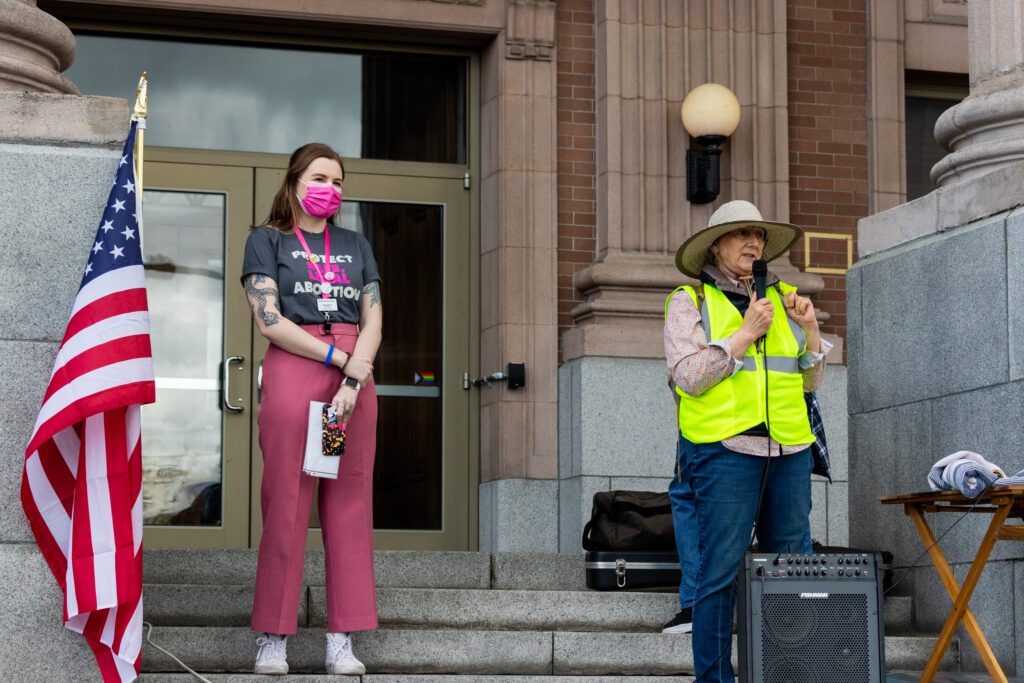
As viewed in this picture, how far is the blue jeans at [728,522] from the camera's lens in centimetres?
594

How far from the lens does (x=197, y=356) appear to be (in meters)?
11.0

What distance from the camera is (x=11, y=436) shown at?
611 centimetres

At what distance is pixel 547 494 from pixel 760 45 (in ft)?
11.0

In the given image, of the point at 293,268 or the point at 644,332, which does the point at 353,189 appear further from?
the point at 293,268

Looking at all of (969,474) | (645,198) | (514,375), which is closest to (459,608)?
(969,474)

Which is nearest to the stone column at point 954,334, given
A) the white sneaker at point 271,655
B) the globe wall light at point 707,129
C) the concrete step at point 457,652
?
the concrete step at point 457,652

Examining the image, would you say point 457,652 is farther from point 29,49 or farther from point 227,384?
point 227,384

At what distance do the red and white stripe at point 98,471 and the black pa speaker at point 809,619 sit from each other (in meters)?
2.14

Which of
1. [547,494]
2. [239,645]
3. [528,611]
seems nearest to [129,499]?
[239,645]

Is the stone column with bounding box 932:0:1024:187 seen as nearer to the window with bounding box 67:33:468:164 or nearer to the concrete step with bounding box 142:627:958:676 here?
the concrete step with bounding box 142:627:958:676

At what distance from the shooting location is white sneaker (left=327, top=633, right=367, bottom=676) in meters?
6.48

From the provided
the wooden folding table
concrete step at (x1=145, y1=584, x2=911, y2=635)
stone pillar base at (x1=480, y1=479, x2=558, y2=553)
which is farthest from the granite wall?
stone pillar base at (x1=480, y1=479, x2=558, y2=553)

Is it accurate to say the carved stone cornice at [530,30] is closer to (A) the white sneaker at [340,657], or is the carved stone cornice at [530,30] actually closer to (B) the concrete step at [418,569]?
(B) the concrete step at [418,569]

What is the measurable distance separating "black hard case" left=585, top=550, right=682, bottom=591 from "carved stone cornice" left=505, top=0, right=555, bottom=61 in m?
4.17
